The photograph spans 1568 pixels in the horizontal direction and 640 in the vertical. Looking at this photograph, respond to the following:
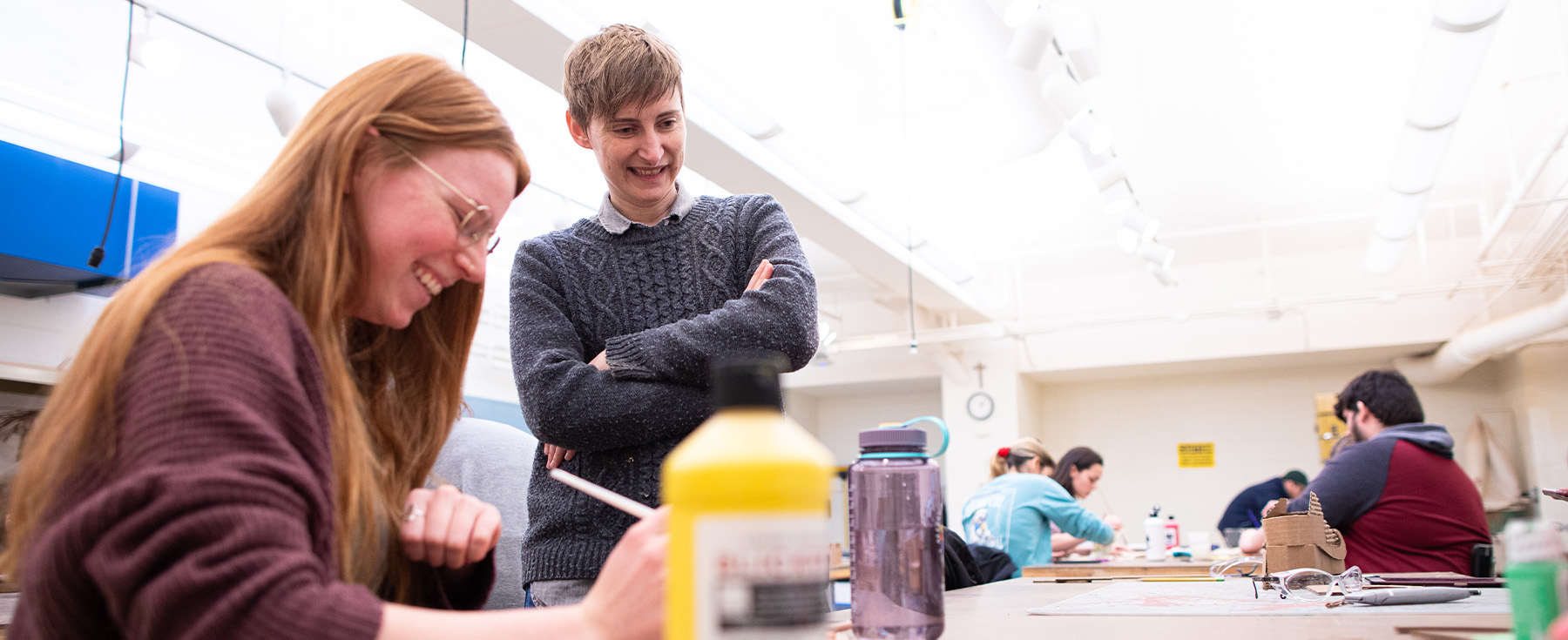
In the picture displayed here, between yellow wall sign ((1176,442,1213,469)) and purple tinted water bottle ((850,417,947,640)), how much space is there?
848cm

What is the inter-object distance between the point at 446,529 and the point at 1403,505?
247 cm

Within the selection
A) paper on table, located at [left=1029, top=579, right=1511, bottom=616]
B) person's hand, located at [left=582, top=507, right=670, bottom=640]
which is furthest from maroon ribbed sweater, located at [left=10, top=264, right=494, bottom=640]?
paper on table, located at [left=1029, top=579, right=1511, bottom=616]

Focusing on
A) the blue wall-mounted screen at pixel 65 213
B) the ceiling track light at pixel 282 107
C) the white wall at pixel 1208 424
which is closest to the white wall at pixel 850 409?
the white wall at pixel 1208 424

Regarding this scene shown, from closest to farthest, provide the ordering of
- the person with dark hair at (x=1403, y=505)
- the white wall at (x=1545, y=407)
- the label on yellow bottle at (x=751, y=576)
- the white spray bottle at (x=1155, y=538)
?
1. the label on yellow bottle at (x=751, y=576)
2. the person with dark hair at (x=1403, y=505)
3. the white spray bottle at (x=1155, y=538)
4. the white wall at (x=1545, y=407)

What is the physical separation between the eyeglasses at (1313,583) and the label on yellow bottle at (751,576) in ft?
Result: 3.60

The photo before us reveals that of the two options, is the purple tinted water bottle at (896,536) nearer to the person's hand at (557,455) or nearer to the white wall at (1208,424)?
the person's hand at (557,455)

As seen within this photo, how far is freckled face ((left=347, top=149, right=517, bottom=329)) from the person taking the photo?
2.63 feet

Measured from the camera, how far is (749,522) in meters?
0.41

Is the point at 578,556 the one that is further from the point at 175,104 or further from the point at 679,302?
the point at 175,104

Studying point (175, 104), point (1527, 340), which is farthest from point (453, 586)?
point (1527, 340)

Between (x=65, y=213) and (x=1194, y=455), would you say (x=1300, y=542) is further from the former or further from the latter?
(x=1194, y=455)

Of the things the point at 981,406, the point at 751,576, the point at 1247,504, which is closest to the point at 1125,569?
the point at 751,576

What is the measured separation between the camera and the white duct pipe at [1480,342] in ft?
19.6

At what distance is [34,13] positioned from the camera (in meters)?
3.92
